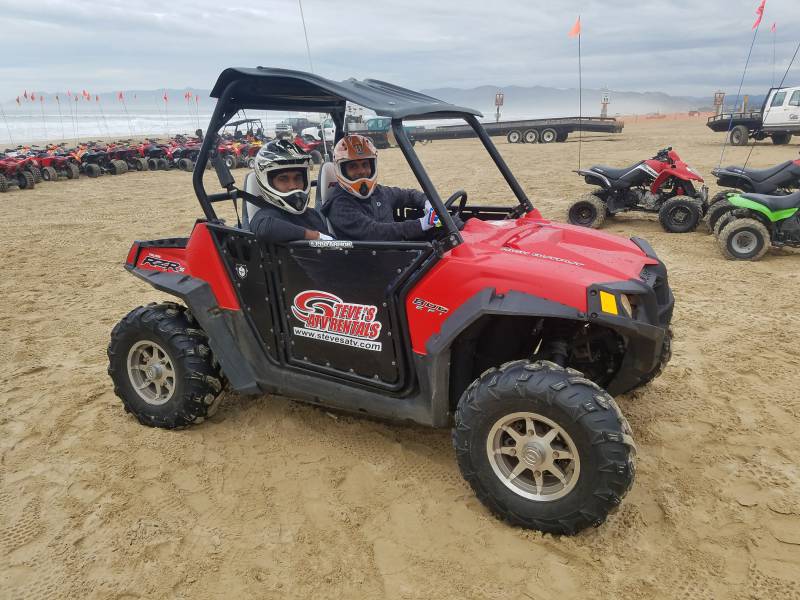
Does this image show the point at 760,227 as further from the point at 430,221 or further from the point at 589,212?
the point at 430,221

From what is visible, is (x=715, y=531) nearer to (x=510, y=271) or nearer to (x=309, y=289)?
(x=510, y=271)

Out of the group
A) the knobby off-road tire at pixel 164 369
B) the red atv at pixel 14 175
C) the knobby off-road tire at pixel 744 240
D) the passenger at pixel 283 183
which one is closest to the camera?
the passenger at pixel 283 183

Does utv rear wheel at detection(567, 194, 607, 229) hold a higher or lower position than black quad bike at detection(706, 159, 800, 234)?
lower

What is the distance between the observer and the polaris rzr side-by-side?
2551 mm

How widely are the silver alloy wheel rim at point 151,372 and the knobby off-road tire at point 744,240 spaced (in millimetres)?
6841

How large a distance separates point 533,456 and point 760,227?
616 centimetres

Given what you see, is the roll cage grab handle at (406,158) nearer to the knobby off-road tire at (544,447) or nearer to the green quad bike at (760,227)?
the knobby off-road tire at (544,447)

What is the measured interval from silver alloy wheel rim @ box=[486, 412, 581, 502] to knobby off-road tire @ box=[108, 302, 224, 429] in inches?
73.9

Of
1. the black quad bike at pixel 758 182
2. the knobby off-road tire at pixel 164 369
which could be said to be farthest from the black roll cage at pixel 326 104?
the black quad bike at pixel 758 182

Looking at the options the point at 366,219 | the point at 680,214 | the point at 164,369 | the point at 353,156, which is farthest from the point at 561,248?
the point at 680,214

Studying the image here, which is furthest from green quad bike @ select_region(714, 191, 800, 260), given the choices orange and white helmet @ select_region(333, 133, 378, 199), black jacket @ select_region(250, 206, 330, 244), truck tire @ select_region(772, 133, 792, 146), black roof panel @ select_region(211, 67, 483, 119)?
truck tire @ select_region(772, 133, 792, 146)

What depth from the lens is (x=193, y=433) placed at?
3.64 metres

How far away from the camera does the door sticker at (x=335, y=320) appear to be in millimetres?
3061

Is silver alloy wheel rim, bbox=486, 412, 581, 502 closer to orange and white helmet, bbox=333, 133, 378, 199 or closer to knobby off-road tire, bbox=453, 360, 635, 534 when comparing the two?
knobby off-road tire, bbox=453, 360, 635, 534
